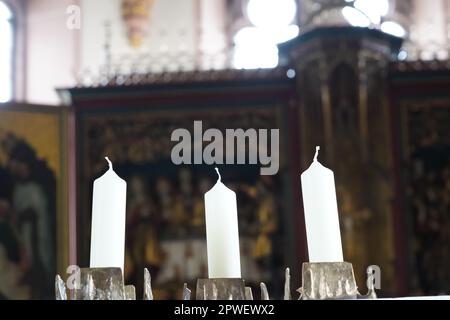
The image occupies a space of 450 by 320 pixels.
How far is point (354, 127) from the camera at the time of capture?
277 inches

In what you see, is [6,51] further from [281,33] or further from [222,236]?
[222,236]

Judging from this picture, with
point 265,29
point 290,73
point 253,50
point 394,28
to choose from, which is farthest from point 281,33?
point 290,73

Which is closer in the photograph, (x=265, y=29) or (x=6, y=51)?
(x=6, y=51)

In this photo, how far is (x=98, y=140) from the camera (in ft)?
24.5

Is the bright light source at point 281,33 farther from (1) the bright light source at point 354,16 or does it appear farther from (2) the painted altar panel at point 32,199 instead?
(2) the painted altar panel at point 32,199

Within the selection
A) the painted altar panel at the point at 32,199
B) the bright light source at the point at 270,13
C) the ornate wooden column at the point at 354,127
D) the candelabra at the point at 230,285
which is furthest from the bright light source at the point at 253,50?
the candelabra at the point at 230,285

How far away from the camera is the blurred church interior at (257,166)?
23.1ft

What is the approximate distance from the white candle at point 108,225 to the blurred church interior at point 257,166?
A: 5.79m

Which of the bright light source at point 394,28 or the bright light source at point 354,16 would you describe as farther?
the bright light source at point 394,28

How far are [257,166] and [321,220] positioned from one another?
6166mm

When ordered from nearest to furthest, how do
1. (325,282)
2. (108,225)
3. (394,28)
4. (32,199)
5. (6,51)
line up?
(325,282)
(108,225)
(32,199)
(6,51)
(394,28)
